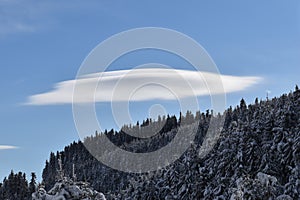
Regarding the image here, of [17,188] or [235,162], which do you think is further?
[17,188]

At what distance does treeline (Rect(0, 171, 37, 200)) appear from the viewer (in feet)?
445

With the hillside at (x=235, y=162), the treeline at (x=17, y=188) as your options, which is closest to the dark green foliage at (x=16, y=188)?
the treeline at (x=17, y=188)

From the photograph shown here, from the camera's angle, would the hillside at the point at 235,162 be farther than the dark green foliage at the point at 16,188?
No

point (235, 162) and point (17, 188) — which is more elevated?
point (17, 188)

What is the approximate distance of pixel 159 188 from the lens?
55.1 metres

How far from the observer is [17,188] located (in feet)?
474

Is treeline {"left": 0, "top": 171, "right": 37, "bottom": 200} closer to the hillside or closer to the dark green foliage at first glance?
the dark green foliage

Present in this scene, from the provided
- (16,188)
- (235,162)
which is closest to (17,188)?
(16,188)

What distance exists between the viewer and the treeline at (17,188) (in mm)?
135688

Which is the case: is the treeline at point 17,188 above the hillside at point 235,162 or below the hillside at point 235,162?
above

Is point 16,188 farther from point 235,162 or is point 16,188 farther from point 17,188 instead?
point 235,162

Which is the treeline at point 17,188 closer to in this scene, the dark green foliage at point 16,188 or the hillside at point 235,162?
the dark green foliage at point 16,188

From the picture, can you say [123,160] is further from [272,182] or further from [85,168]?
[272,182]

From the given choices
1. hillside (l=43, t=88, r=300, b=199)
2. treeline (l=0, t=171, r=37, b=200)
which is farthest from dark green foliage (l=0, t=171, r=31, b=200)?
hillside (l=43, t=88, r=300, b=199)
